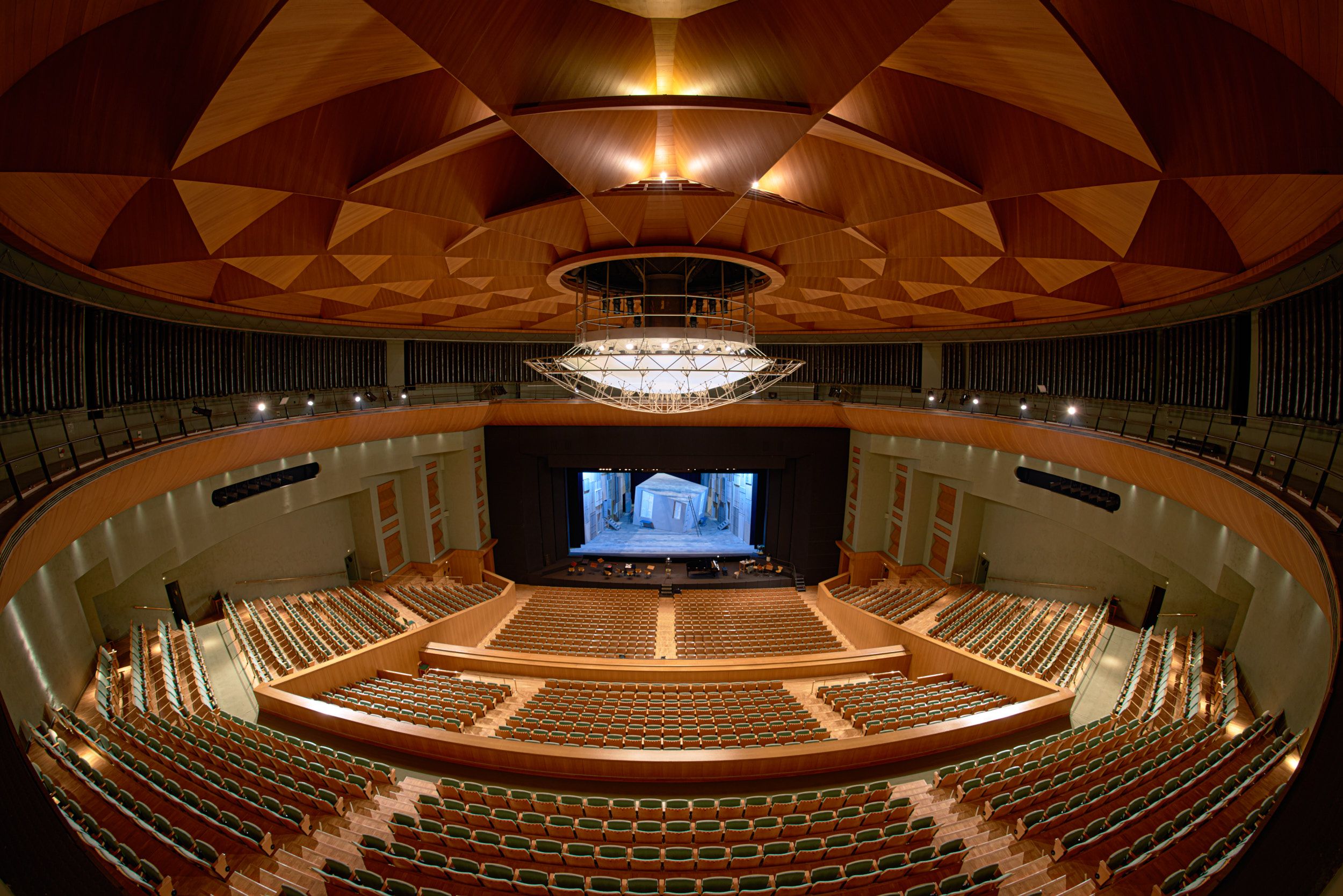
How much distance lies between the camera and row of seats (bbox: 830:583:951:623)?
60.7 ft

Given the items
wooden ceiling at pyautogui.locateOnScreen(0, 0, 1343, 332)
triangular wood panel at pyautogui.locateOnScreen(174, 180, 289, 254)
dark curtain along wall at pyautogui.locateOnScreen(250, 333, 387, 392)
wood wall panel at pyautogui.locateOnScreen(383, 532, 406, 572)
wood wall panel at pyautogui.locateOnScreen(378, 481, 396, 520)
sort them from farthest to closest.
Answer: wood wall panel at pyautogui.locateOnScreen(383, 532, 406, 572), wood wall panel at pyautogui.locateOnScreen(378, 481, 396, 520), dark curtain along wall at pyautogui.locateOnScreen(250, 333, 387, 392), triangular wood panel at pyautogui.locateOnScreen(174, 180, 289, 254), wooden ceiling at pyautogui.locateOnScreen(0, 0, 1343, 332)

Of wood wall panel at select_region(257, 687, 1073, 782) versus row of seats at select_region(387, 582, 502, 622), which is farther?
row of seats at select_region(387, 582, 502, 622)

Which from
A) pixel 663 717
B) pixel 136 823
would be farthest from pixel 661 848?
pixel 136 823

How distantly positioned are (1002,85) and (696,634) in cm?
1715

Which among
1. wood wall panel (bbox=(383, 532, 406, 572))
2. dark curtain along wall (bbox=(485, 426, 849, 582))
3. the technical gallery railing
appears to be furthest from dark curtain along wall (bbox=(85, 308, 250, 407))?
dark curtain along wall (bbox=(485, 426, 849, 582))

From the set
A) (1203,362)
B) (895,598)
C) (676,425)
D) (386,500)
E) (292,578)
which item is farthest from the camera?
(676,425)

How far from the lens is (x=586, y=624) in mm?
19547

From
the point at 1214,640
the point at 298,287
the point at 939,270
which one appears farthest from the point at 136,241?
the point at 1214,640

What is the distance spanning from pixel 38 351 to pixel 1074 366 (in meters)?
28.9

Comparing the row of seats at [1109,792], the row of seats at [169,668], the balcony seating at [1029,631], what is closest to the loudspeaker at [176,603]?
the row of seats at [169,668]

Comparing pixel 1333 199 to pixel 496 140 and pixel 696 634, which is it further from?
pixel 696 634

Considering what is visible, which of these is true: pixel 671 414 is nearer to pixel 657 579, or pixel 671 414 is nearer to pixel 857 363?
pixel 657 579

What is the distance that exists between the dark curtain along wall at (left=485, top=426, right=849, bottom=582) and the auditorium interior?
410cm

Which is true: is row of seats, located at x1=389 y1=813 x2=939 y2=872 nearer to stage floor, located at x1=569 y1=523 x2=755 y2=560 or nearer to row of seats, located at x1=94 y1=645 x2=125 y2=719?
row of seats, located at x1=94 y1=645 x2=125 y2=719
